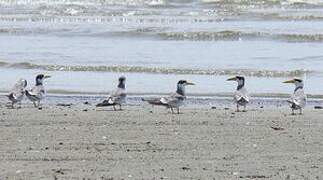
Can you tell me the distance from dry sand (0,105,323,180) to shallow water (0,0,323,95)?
332 cm

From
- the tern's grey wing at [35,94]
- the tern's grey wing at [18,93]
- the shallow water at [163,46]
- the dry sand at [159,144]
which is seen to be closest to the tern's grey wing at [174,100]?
the dry sand at [159,144]

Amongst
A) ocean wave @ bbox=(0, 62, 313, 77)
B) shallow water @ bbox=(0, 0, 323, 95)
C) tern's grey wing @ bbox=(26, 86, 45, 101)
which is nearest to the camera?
tern's grey wing @ bbox=(26, 86, 45, 101)

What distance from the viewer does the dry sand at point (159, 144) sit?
8641 mm

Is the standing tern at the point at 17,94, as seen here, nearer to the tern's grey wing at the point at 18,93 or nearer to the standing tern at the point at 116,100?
the tern's grey wing at the point at 18,93

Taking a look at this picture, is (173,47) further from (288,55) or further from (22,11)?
(22,11)

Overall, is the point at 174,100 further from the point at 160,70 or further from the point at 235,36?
the point at 235,36

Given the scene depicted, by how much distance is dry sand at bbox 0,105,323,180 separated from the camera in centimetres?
864

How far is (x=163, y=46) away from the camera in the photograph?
22531mm

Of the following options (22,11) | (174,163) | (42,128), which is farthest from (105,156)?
(22,11)

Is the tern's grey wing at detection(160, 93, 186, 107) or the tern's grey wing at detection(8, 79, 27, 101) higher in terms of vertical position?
the tern's grey wing at detection(8, 79, 27, 101)

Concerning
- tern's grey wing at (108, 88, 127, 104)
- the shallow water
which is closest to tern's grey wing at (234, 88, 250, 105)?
tern's grey wing at (108, 88, 127, 104)

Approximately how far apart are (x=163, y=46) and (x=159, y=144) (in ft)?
41.2

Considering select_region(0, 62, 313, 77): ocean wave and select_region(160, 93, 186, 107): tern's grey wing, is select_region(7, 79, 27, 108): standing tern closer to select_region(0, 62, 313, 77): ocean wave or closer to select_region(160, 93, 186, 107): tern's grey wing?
select_region(160, 93, 186, 107): tern's grey wing

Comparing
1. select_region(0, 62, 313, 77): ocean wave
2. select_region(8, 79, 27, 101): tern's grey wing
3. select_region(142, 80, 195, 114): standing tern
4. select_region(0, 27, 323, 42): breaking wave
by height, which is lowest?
select_region(0, 27, 323, 42): breaking wave
